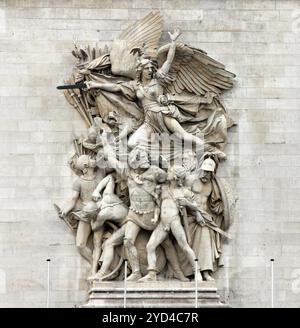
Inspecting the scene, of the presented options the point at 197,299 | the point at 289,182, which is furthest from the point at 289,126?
the point at 197,299

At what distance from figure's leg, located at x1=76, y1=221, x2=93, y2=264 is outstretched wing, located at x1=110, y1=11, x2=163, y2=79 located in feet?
7.74

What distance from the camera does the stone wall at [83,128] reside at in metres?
34.7

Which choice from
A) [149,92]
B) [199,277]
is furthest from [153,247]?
[149,92]

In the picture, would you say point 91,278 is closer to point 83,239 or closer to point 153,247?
point 83,239

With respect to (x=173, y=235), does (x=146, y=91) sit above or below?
above

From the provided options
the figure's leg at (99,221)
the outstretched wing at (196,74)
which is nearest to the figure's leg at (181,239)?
the figure's leg at (99,221)

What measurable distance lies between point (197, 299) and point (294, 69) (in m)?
3.91

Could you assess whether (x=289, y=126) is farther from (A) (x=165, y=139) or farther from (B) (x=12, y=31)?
(B) (x=12, y=31)

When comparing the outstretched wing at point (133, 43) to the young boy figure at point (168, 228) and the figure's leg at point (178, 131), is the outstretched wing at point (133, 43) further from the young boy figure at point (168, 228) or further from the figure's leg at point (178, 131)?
the young boy figure at point (168, 228)

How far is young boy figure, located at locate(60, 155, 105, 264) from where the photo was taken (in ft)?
114

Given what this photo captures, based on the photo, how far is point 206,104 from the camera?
35062mm

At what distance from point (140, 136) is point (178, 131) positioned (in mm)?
576

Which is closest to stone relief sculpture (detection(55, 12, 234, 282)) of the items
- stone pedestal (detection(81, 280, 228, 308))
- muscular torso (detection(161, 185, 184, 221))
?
muscular torso (detection(161, 185, 184, 221))

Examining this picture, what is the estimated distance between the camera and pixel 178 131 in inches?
1368
